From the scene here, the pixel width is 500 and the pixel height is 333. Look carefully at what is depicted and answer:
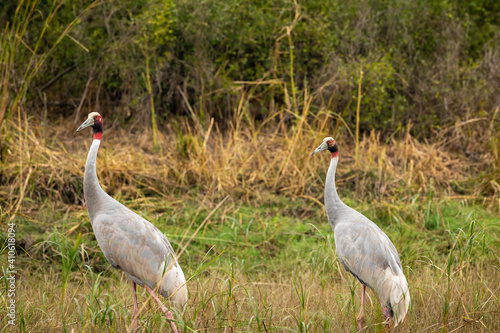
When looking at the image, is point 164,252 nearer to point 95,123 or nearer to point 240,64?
point 95,123

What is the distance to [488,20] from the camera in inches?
443

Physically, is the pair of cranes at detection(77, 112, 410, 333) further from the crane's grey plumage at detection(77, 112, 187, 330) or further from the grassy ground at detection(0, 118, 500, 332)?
the grassy ground at detection(0, 118, 500, 332)

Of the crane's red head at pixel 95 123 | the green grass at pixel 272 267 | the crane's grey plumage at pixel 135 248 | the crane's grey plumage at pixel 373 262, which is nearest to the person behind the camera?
the green grass at pixel 272 267

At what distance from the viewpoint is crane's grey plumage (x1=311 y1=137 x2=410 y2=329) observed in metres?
3.81

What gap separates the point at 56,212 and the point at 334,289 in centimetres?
312

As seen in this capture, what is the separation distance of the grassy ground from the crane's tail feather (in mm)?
93

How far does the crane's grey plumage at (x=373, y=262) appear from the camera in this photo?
3.81 m

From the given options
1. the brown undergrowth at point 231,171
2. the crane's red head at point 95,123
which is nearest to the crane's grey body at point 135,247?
the crane's red head at point 95,123

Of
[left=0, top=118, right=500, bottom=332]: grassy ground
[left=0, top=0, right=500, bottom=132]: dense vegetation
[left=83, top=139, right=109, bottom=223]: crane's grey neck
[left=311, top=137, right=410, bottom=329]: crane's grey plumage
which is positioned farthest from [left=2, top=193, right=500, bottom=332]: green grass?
[left=0, top=0, right=500, bottom=132]: dense vegetation

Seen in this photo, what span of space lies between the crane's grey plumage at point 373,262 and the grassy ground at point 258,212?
14cm

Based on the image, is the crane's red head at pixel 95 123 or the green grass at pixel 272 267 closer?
the green grass at pixel 272 267

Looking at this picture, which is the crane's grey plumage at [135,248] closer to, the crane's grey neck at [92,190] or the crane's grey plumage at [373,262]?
the crane's grey neck at [92,190]

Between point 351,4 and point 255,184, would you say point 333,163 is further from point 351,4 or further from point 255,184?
point 351,4

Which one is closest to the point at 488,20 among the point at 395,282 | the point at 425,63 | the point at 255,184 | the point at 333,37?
the point at 425,63
